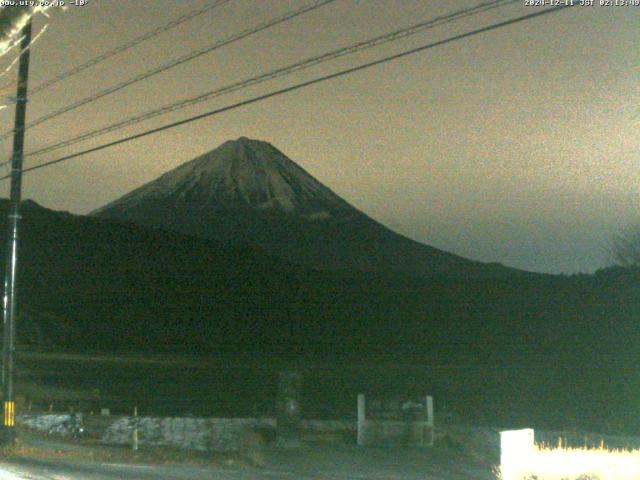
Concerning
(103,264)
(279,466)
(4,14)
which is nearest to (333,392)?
(279,466)

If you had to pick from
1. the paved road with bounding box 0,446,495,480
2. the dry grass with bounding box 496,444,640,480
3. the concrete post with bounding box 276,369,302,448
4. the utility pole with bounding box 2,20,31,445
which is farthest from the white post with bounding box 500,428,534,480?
→ the utility pole with bounding box 2,20,31,445

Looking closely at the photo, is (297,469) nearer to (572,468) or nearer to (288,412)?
(288,412)

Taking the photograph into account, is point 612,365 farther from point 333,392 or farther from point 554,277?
point 554,277

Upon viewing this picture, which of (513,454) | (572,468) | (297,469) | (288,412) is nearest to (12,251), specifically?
(297,469)

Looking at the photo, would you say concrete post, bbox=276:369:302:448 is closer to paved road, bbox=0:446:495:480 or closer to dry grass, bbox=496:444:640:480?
paved road, bbox=0:446:495:480

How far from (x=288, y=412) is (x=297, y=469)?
4513 millimetres

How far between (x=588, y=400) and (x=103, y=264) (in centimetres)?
6403

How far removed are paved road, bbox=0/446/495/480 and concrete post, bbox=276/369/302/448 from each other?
1.69m

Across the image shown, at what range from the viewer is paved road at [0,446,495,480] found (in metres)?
14.3

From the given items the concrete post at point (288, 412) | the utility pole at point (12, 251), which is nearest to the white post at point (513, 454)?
the concrete post at point (288, 412)

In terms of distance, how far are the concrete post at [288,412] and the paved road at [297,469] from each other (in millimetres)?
1688

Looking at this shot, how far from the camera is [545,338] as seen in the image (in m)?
80.8

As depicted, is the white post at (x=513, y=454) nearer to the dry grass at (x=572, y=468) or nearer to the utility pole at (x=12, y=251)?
the dry grass at (x=572, y=468)

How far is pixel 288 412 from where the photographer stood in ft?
69.5
